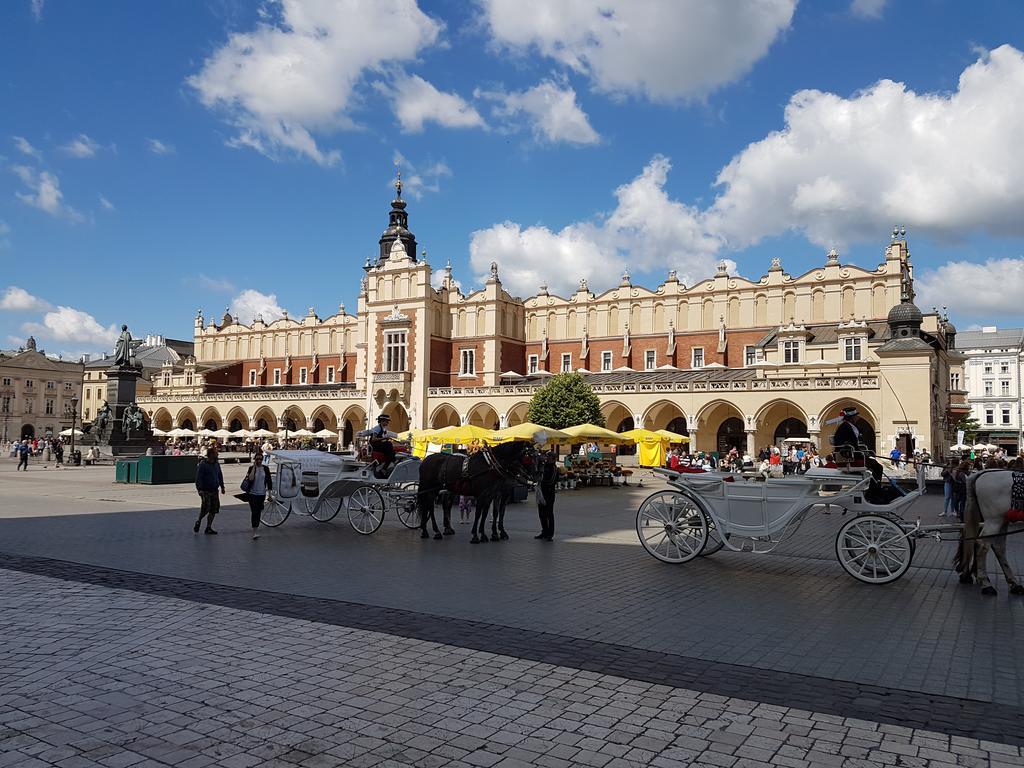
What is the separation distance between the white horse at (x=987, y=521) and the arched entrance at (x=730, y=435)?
37252mm

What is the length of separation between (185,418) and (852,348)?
54679 mm

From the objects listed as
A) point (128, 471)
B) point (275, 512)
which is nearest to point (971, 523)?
point (275, 512)

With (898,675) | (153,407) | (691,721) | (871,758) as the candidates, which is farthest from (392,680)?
(153,407)

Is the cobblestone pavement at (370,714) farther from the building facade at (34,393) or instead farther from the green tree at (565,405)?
the building facade at (34,393)

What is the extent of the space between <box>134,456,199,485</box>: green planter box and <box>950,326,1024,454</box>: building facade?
79.0m

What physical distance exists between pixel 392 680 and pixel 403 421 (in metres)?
51.2

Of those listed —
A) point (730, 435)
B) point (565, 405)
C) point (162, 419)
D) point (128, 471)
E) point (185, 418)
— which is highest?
point (565, 405)

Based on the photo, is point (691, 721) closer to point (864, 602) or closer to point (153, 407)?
point (864, 602)

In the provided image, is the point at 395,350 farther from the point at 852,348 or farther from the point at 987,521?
the point at 987,521

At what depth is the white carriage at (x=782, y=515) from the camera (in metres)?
9.11

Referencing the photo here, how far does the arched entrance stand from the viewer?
45.7m

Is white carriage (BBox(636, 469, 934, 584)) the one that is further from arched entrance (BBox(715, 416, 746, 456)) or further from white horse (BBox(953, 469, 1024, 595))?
arched entrance (BBox(715, 416, 746, 456))

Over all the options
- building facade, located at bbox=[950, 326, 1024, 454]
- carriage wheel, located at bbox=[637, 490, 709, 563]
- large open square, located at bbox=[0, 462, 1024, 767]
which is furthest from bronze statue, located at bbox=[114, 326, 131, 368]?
building facade, located at bbox=[950, 326, 1024, 454]

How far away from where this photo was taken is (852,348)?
4075 centimetres
